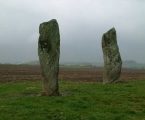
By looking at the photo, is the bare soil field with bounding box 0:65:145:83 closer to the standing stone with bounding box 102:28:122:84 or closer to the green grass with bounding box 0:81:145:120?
the standing stone with bounding box 102:28:122:84

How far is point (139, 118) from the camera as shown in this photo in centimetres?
1375

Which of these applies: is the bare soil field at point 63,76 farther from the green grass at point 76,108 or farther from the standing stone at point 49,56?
the green grass at point 76,108

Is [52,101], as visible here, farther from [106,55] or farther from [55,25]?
[106,55]

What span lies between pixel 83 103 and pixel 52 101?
6.37ft

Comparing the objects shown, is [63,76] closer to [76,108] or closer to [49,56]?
[49,56]

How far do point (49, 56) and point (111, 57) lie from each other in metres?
11.3

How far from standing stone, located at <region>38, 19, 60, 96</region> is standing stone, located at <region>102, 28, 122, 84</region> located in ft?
34.0

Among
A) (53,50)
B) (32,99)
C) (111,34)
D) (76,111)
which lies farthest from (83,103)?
(111,34)

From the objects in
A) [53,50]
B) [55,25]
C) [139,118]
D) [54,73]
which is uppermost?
[55,25]

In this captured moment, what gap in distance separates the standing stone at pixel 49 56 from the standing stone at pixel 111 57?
34.0 ft

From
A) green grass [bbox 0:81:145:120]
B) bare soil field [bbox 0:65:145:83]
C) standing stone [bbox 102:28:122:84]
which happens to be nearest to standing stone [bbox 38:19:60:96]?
green grass [bbox 0:81:145:120]

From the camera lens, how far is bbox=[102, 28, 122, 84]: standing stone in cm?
2883

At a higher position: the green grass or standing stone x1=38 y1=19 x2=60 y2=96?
standing stone x1=38 y1=19 x2=60 y2=96

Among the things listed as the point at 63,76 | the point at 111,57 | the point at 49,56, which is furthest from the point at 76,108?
the point at 63,76
